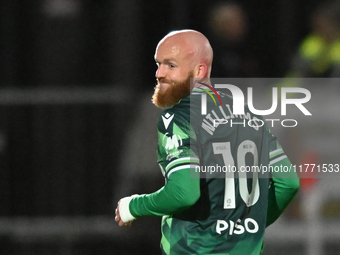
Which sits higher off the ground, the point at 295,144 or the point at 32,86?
the point at 32,86

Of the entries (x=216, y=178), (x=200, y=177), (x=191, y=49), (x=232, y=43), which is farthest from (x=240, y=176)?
(x=232, y=43)

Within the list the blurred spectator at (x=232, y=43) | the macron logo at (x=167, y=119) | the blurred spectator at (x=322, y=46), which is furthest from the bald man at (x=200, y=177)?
the blurred spectator at (x=322, y=46)

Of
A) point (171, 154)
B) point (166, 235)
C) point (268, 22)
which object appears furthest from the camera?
point (268, 22)

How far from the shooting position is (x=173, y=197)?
5.56ft

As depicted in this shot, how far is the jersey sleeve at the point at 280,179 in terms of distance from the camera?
6.41 feet

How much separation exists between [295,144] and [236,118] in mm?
1051

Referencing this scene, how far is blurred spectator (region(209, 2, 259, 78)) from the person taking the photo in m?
2.78

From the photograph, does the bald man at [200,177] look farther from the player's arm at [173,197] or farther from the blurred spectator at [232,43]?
the blurred spectator at [232,43]

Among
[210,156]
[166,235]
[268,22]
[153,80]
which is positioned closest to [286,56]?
[268,22]

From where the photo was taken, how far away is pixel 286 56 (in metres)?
2.79

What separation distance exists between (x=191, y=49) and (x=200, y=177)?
555 millimetres

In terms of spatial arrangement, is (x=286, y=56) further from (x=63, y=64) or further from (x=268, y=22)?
(x=63, y=64)

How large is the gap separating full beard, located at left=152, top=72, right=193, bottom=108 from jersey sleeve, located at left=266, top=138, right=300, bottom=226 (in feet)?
1.37

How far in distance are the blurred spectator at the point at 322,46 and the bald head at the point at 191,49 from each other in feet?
3.15
